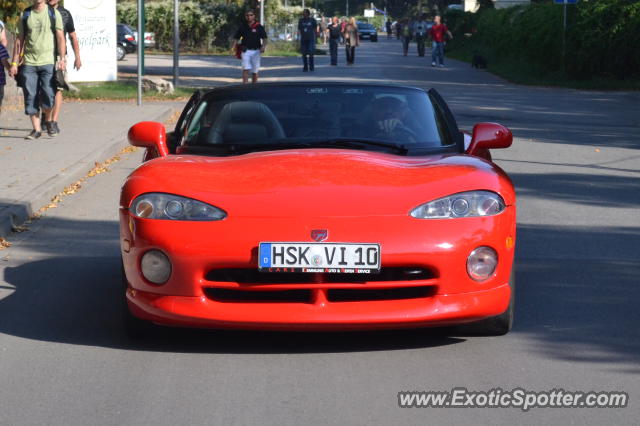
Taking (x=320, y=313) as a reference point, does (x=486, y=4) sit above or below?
above

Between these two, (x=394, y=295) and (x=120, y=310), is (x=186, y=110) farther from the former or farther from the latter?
(x=394, y=295)

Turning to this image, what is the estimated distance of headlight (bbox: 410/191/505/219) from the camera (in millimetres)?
5266

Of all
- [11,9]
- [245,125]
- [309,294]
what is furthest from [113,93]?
[309,294]

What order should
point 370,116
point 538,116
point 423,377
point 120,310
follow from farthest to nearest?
1. point 538,116
2. point 370,116
3. point 120,310
4. point 423,377

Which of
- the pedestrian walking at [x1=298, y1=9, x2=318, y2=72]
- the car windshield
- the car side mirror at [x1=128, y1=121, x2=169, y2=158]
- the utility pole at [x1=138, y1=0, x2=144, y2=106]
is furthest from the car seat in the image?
the pedestrian walking at [x1=298, y1=9, x2=318, y2=72]

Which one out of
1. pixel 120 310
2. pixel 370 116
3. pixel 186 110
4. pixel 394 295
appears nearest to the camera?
pixel 394 295

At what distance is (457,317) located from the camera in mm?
5254

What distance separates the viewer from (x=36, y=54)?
1505cm

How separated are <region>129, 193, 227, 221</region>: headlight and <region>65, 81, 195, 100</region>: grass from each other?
1844 centimetres

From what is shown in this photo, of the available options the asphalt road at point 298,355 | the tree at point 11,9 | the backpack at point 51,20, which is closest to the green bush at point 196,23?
the tree at point 11,9

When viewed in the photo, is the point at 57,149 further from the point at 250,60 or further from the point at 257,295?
the point at 250,60

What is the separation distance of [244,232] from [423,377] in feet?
3.30

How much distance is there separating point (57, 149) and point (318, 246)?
9521 mm

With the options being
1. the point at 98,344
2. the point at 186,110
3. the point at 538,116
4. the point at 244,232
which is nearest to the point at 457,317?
the point at 244,232
